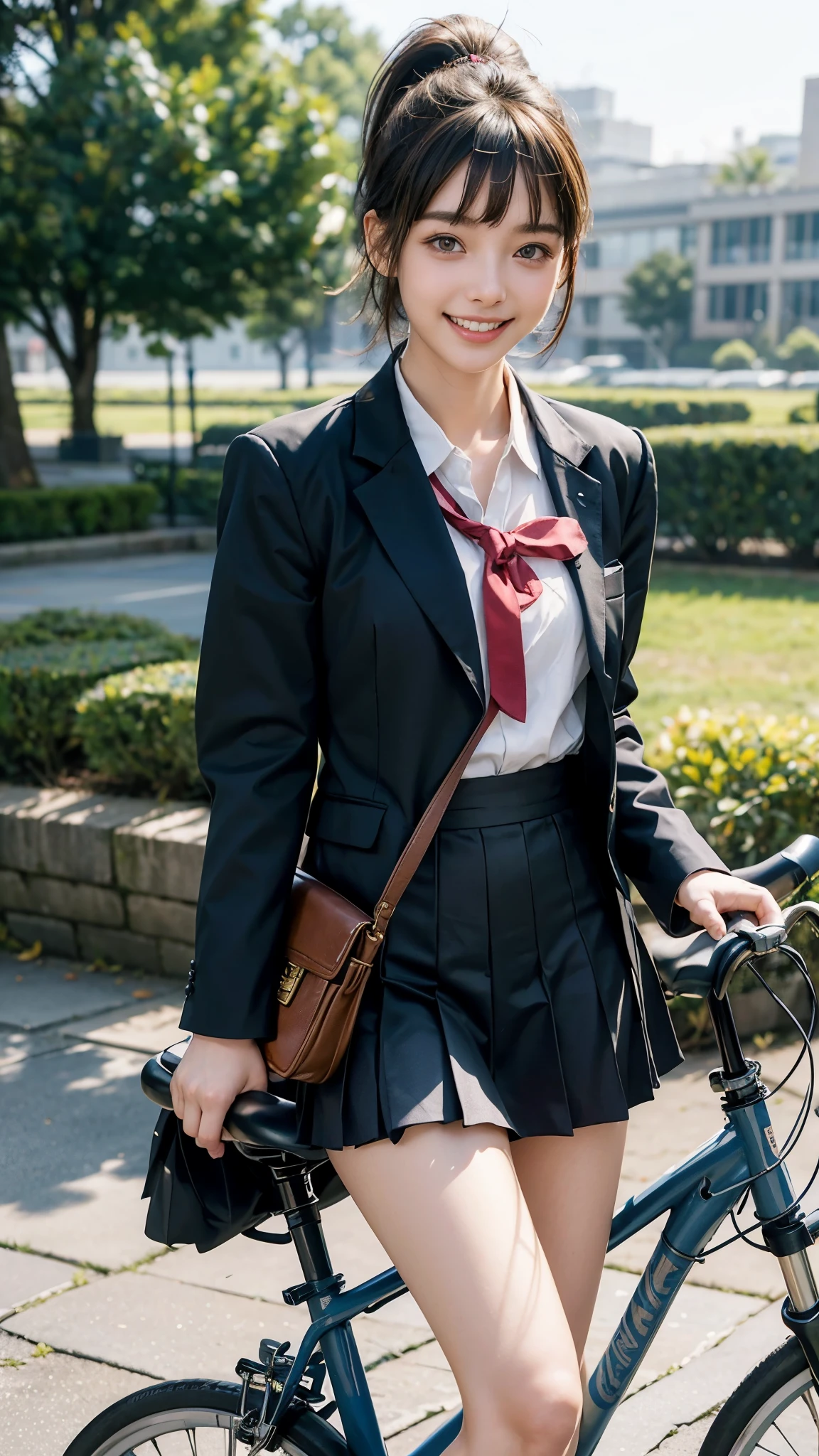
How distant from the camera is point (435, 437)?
1.96 metres

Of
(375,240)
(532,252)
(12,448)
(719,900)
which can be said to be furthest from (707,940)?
(12,448)

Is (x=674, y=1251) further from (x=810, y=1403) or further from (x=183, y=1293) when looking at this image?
(x=183, y=1293)

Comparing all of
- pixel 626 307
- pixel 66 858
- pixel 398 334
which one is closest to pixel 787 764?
pixel 66 858

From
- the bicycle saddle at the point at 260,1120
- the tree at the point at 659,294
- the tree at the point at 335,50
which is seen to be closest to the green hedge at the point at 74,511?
the bicycle saddle at the point at 260,1120

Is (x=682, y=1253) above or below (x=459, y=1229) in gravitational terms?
below

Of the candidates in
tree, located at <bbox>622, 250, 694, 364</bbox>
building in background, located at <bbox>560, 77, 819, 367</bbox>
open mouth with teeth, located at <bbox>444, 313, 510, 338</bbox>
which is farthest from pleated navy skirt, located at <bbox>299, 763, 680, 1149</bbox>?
tree, located at <bbox>622, 250, 694, 364</bbox>

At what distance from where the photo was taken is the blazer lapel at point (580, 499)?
1934 millimetres

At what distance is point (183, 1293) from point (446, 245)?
2.33m

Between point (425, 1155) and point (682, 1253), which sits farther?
point (682, 1253)

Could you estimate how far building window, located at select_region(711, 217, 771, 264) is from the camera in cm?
8444

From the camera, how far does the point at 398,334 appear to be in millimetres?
2131

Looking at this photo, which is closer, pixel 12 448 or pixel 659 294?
pixel 12 448

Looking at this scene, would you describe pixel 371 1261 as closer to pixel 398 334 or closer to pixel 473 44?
pixel 398 334

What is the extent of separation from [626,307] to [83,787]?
3351 inches
